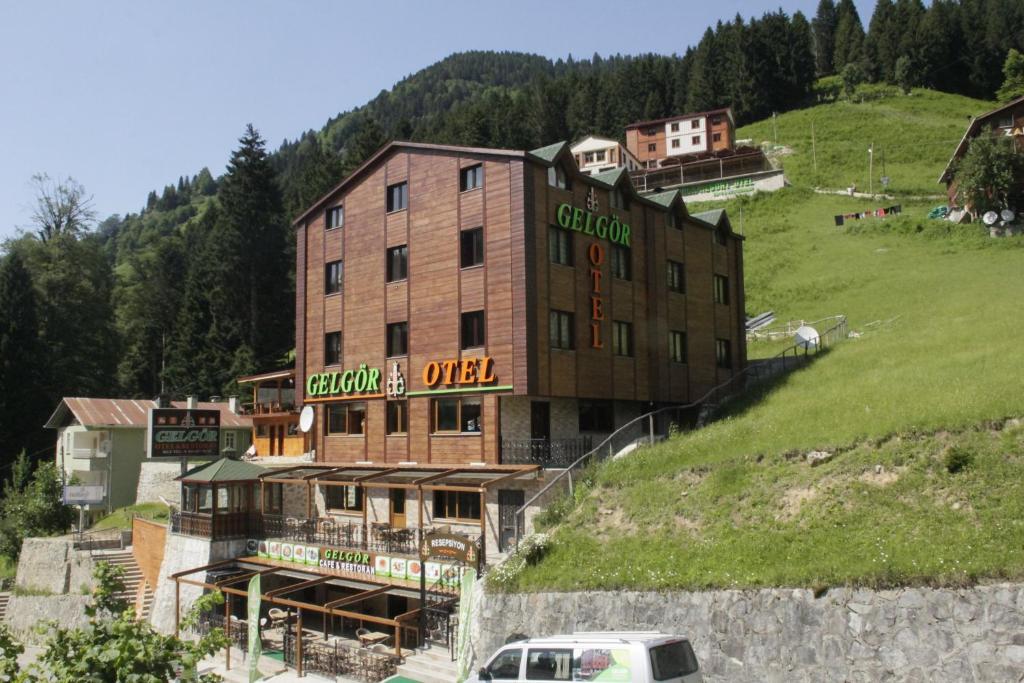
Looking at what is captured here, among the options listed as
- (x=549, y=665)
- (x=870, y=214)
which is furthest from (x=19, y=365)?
(x=870, y=214)

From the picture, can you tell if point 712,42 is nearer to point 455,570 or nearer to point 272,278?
point 272,278

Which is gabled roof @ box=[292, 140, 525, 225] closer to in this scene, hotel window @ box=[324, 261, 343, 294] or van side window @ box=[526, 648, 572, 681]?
hotel window @ box=[324, 261, 343, 294]

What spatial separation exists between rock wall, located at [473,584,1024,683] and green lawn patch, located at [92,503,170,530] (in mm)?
34331

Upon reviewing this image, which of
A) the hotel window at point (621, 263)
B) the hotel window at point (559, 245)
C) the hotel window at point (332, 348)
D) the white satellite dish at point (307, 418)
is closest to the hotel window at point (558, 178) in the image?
the hotel window at point (559, 245)

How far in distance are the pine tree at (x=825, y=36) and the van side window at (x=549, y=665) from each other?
601 ft

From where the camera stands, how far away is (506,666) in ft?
53.0

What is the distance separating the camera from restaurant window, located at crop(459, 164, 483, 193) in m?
32.3

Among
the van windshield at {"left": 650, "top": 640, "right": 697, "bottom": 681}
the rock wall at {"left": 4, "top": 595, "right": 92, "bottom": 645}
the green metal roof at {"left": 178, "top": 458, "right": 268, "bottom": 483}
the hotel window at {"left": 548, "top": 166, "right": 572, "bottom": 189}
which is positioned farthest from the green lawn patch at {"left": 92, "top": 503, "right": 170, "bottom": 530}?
the van windshield at {"left": 650, "top": 640, "right": 697, "bottom": 681}

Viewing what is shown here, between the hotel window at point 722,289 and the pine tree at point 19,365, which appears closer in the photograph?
the hotel window at point 722,289

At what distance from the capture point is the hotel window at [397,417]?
34094 millimetres

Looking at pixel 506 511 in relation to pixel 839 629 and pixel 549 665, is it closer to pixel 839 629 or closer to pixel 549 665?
pixel 549 665

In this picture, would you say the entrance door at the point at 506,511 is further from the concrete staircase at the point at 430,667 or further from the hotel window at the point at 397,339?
the hotel window at the point at 397,339

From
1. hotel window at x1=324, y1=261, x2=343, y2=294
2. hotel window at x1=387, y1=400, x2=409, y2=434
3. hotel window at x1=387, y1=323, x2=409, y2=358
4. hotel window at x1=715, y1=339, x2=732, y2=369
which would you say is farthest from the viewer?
hotel window at x1=715, y1=339, x2=732, y2=369

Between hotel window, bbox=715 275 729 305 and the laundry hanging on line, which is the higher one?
the laundry hanging on line
